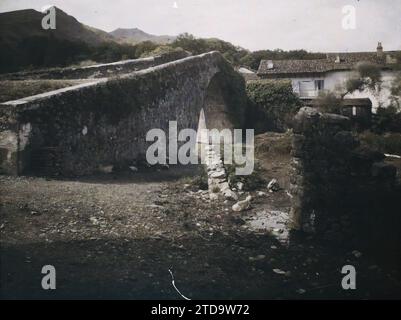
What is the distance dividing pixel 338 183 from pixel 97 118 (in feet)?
20.4

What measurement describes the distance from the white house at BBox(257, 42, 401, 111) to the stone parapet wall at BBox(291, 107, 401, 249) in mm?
15786

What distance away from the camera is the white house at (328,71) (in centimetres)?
2175

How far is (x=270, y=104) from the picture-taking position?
23188mm

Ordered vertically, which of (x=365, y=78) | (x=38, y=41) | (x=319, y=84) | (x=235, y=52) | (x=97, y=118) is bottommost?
(x=97, y=118)

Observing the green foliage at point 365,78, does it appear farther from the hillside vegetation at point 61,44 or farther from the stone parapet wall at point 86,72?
the stone parapet wall at point 86,72

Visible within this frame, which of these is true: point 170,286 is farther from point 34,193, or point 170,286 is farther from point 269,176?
point 269,176

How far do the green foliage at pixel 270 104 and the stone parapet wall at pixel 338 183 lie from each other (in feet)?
50.3

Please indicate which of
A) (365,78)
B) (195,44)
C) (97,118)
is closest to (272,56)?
(195,44)

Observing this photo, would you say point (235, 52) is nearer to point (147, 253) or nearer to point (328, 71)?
point (328, 71)

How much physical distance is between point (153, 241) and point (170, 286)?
3.81 feet

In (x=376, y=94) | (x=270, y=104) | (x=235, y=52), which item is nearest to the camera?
(x=376, y=94)

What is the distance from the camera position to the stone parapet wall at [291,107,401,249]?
21.6ft

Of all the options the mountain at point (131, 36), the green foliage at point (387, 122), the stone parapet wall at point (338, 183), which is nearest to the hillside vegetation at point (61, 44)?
the mountain at point (131, 36)
